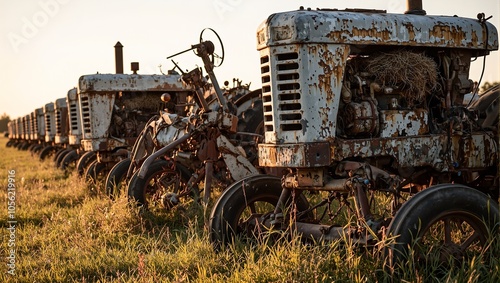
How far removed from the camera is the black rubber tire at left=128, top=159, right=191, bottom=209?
7566 millimetres

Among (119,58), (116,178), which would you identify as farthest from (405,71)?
(119,58)

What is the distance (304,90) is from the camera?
468cm

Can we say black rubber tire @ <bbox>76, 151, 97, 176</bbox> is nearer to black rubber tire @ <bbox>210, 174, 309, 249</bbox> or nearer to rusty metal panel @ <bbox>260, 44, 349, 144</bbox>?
black rubber tire @ <bbox>210, 174, 309, 249</bbox>

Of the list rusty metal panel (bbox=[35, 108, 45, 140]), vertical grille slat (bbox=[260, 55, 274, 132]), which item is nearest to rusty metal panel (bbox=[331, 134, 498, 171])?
vertical grille slat (bbox=[260, 55, 274, 132])

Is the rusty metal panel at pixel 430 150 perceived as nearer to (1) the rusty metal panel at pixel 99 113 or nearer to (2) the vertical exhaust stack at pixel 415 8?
(2) the vertical exhaust stack at pixel 415 8

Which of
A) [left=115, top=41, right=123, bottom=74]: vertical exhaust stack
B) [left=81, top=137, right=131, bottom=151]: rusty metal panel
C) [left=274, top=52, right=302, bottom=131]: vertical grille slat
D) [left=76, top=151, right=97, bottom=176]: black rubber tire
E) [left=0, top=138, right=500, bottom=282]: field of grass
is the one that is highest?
[left=115, top=41, right=123, bottom=74]: vertical exhaust stack

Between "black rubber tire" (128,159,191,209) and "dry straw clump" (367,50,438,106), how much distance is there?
328 centimetres

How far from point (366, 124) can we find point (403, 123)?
0.34 m

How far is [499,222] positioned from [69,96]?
11708 mm

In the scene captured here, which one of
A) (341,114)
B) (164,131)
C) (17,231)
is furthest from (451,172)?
(17,231)

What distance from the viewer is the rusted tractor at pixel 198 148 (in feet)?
21.9

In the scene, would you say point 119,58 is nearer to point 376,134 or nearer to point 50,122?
point 376,134

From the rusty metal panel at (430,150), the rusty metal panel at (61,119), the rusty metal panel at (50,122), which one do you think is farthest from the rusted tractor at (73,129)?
the rusty metal panel at (430,150)

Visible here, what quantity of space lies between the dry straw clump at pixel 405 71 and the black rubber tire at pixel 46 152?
1735 cm
